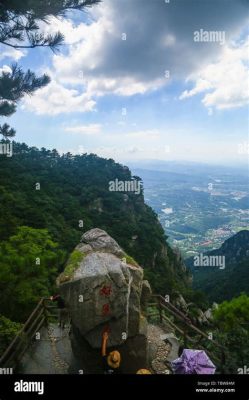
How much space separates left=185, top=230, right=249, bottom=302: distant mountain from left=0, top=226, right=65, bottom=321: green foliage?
9.65 m

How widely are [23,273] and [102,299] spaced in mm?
2741

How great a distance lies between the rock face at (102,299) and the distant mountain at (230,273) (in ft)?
37.4

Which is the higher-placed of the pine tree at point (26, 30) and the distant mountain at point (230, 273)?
the pine tree at point (26, 30)

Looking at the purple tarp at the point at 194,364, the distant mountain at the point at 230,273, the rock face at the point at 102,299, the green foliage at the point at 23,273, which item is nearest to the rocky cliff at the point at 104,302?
the rock face at the point at 102,299

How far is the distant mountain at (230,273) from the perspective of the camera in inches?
1006

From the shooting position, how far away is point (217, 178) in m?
70.2

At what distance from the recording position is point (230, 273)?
95.7ft

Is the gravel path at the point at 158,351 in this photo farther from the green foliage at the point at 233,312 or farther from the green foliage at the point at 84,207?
the green foliage at the point at 84,207

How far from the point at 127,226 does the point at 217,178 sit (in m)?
47.9

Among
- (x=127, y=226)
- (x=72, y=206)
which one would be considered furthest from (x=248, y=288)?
(x=72, y=206)

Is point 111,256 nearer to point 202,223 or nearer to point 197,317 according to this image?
point 197,317

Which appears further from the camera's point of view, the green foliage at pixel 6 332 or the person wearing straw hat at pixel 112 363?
the green foliage at pixel 6 332

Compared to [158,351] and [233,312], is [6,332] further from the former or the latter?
[233,312]

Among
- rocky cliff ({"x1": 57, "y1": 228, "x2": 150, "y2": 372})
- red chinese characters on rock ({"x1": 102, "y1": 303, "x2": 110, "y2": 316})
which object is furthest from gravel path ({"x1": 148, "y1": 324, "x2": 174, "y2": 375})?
red chinese characters on rock ({"x1": 102, "y1": 303, "x2": 110, "y2": 316})
